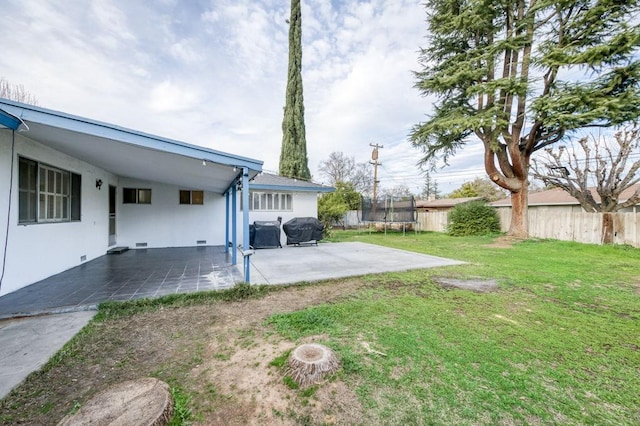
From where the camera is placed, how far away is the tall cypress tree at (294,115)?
2109 cm

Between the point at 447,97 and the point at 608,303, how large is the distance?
1166cm

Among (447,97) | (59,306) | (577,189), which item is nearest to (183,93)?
(59,306)

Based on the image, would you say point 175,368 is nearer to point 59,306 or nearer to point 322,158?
point 59,306

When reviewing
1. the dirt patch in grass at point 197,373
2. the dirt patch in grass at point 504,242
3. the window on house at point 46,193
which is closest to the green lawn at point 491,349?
the dirt patch in grass at point 197,373

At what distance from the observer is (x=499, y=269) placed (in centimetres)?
625

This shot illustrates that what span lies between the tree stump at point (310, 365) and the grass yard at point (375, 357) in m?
0.08

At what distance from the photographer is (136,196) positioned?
9039 millimetres

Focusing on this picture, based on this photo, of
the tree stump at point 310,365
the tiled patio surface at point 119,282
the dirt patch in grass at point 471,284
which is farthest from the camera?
the dirt patch in grass at point 471,284

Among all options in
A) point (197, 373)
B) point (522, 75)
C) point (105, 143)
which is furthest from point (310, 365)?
point (522, 75)

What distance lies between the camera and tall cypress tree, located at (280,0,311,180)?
21094 mm

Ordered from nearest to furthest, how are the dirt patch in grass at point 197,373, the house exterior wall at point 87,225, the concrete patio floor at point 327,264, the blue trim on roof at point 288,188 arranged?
the dirt patch in grass at point 197,373, the house exterior wall at point 87,225, the concrete patio floor at point 327,264, the blue trim on roof at point 288,188

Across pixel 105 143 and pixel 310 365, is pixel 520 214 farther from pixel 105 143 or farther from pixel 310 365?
pixel 105 143

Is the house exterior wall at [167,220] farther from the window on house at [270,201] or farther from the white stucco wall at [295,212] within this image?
the white stucco wall at [295,212]

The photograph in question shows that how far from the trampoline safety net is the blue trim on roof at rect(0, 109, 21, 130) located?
587 inches
